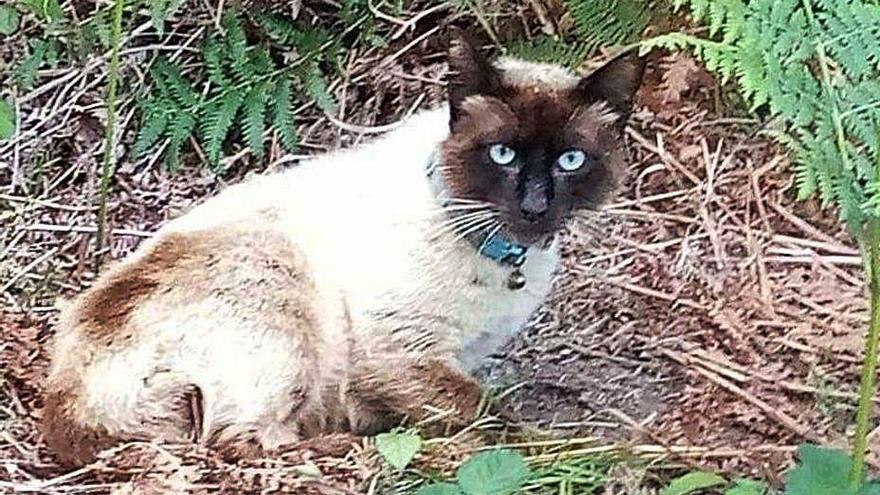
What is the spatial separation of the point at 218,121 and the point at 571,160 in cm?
86

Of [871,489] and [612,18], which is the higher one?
[612,18]

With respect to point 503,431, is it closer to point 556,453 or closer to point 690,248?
point 556,453

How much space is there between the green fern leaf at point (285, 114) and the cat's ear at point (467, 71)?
0.66 metres

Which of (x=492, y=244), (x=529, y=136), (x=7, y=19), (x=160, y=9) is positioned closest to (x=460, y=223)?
(x=492, y=244)

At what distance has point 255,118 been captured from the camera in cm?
284

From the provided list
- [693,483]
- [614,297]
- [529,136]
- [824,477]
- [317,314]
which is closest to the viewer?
[824,477]

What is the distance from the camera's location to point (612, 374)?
100 inches

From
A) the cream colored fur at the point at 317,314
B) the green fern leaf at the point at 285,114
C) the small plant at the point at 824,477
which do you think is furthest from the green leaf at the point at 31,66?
the small plant at the point at 824,477

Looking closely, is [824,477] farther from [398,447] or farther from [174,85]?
[174,85]

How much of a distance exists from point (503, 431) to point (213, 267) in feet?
1.67

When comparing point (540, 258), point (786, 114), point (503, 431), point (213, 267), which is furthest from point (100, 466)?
point (786, 114)

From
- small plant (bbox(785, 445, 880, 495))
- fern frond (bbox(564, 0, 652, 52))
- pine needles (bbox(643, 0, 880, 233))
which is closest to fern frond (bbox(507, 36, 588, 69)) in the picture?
fern frond (bbox(564, 0, 652, 52))

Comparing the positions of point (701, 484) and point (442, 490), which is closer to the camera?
point (442, 490)

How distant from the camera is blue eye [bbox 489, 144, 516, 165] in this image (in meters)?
2.23
